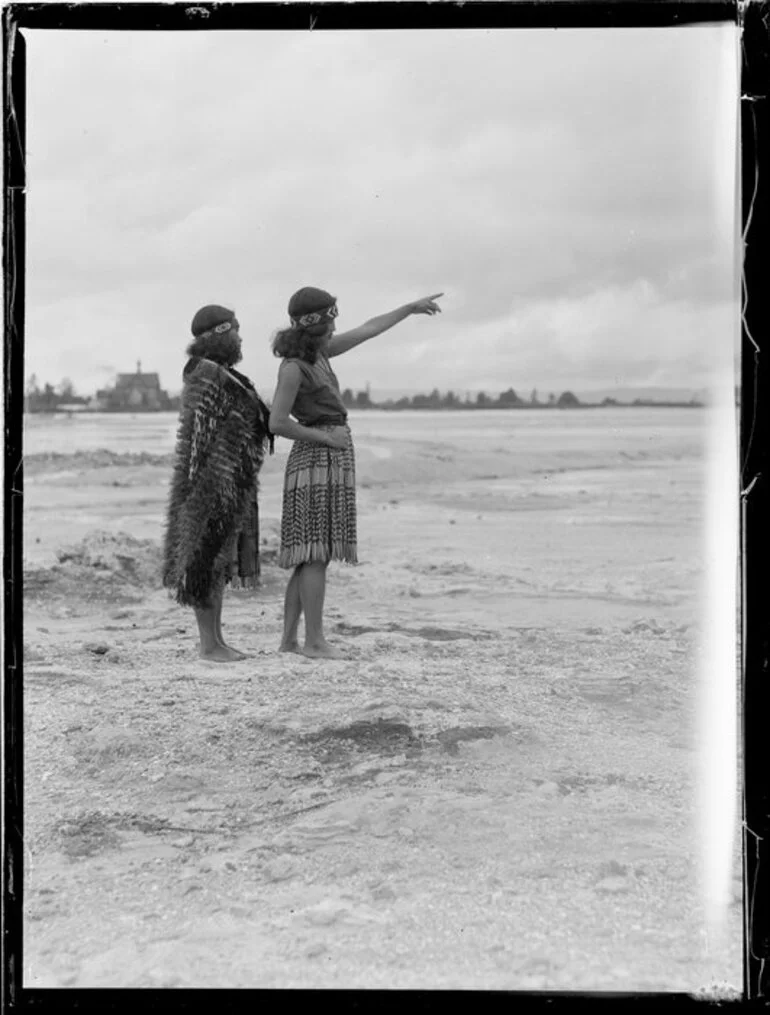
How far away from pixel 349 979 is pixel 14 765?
1.01 meters

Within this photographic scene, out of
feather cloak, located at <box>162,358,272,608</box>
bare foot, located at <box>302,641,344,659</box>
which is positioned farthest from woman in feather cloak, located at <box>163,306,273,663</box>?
bare foot, located at <box>302,641,344,659</box>

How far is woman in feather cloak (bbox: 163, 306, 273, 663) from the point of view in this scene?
348 centimetres

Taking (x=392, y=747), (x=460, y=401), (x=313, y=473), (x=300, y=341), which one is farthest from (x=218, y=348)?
(x=392, y=747)

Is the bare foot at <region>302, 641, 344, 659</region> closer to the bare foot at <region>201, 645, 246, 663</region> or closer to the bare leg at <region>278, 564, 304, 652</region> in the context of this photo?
the bare leg at <region>278, 564, 304, 652</region>

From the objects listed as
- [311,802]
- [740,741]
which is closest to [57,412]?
[311,802]

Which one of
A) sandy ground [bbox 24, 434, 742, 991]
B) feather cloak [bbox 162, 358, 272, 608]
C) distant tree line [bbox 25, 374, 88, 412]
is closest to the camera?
sandy ground [bbox 24, 434, 742, 991]

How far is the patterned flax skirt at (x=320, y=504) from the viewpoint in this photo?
355 centimetres

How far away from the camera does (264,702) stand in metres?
3.42

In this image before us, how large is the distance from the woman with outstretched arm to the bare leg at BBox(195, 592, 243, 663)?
17 cm

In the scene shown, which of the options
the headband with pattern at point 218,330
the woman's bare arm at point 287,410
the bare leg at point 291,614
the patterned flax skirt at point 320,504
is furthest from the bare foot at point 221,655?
the headband with pattern at point 218,330

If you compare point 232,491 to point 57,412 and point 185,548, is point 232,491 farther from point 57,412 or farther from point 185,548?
point 57,412

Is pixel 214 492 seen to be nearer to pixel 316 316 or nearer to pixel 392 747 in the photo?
pixel 316 316

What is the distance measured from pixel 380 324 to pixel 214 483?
0.67 m

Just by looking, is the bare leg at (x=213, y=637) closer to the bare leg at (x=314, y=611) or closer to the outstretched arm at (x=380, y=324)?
the bare leg at (x=314, y=611)
